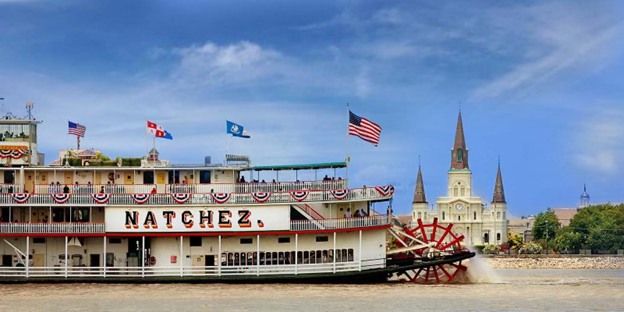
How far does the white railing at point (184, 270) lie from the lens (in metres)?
45.0

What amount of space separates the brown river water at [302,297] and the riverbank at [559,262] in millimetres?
60694

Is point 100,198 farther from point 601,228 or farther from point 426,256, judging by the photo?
point 601,228

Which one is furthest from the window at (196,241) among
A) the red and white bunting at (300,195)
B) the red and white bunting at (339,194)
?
the red and white bunting at (339,194)

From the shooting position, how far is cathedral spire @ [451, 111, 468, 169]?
618 ft

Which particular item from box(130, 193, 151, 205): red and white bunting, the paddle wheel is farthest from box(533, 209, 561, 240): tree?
box(130, 193, 151, 205): red and white bunting

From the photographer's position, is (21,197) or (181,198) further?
(21,197)

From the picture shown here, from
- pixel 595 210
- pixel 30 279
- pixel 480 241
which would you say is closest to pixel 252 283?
pixel 30 279

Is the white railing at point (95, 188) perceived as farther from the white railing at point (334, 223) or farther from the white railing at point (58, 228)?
the white railing at point (334, 223)

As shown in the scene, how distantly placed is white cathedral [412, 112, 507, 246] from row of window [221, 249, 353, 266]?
133519 mm

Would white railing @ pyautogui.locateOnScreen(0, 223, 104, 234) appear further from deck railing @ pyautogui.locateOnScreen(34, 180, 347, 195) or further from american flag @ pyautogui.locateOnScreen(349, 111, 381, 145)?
american flag @ pyautogui.locateOnScreen(349, 111, 381, 145)

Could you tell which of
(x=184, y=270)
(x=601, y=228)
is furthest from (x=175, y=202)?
(x=601, y=228)

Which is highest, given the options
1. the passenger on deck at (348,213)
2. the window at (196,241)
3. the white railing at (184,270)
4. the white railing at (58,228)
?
the passenger on deck at (348,213)

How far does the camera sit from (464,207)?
603 ft

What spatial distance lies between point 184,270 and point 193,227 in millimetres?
2002
